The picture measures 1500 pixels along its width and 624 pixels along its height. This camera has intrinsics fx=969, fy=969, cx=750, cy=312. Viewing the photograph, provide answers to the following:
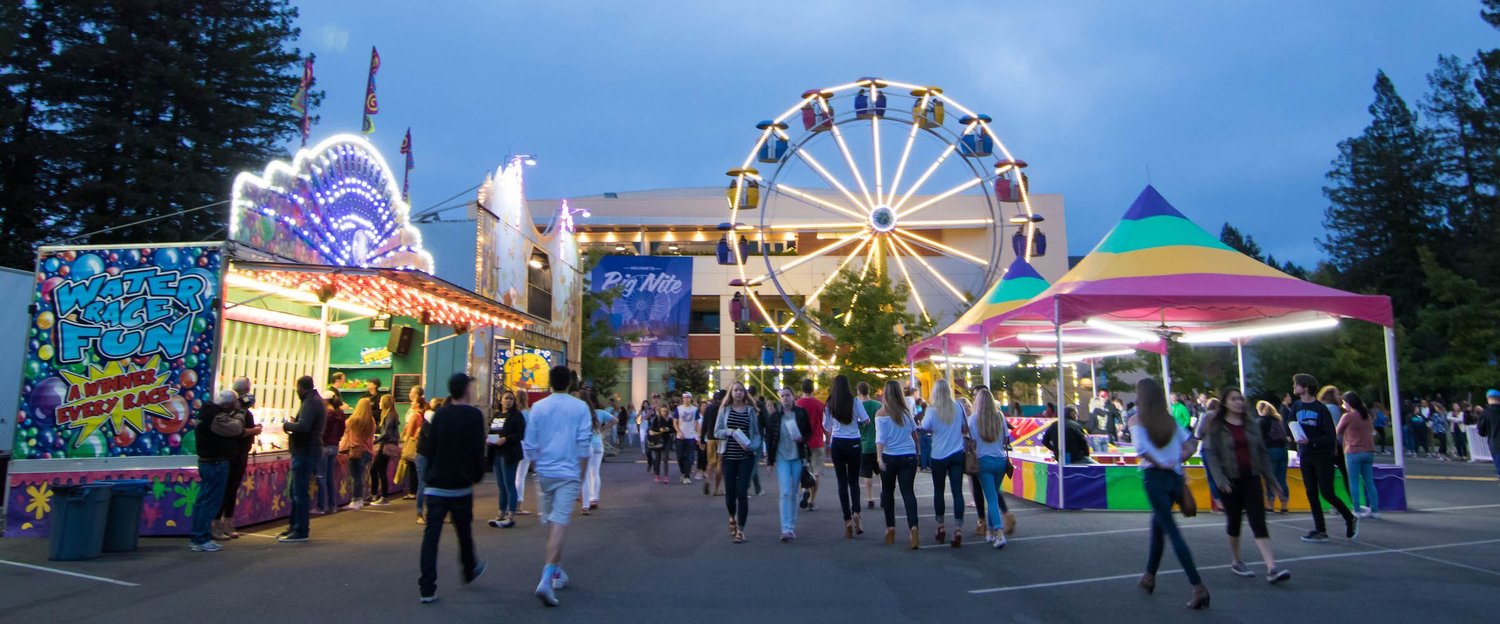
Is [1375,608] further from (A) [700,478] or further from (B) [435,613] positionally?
(A) [700,478]

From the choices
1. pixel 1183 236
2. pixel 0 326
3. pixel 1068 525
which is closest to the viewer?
pixel 1068 525

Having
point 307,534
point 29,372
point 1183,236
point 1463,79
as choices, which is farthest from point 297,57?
point 1463,79

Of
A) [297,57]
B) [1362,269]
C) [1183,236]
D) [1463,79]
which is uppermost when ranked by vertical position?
[1463,79]

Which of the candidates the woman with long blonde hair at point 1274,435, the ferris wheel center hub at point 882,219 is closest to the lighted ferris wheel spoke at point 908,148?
the ferris wheel center hub at point 882,219

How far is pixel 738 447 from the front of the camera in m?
8.93

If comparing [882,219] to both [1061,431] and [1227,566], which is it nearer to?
[1061,431]

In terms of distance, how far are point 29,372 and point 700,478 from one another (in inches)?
414

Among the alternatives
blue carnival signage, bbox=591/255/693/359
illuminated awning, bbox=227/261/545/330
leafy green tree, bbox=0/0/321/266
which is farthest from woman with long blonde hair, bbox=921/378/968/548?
blue carnival signage, bbox=591/255/693/359

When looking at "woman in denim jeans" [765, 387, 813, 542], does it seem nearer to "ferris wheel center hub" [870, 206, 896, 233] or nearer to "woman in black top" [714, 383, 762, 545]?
"woman in black top" [714, 383, 762, 545]

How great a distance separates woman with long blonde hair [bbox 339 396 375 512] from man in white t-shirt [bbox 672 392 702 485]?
17.6 feet

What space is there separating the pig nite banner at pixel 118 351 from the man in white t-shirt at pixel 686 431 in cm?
777

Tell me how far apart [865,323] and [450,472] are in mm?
23493

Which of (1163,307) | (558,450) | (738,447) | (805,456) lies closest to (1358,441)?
(1163,307)

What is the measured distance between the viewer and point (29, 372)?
9.62 meters
